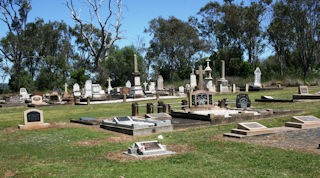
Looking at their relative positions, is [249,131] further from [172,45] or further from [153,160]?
[172,45]

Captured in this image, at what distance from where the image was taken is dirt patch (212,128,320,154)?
8227 millimetres

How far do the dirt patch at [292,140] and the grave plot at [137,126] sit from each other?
254cm

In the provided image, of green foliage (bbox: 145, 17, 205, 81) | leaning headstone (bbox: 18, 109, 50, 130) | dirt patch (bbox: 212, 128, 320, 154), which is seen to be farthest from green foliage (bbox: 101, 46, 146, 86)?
dirt patch (bbox: 212, 128, 320, 154)

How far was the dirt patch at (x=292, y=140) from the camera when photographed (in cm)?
823

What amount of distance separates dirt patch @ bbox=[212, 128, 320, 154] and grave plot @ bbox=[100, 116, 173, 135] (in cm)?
254

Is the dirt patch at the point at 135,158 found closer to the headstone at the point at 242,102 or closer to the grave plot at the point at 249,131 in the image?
the grave plot at the point at 249,131

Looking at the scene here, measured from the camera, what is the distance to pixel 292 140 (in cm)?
919

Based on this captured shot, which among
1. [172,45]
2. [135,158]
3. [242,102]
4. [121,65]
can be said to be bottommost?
[135,158]

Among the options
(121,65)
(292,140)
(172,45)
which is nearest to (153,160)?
(292,140)

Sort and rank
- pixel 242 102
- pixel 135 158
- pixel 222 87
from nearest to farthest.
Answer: pixel 135 158 → pixel 242 102 → pixel 222 87

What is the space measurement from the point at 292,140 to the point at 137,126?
5.37 metres

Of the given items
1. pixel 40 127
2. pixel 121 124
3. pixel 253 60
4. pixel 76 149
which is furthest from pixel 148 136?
pixel 253 60

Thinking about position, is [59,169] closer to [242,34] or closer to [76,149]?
[76,149]

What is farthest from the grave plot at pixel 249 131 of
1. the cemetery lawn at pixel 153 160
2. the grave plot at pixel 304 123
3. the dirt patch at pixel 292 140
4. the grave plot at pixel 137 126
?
the grave plot at pixel 137 126
